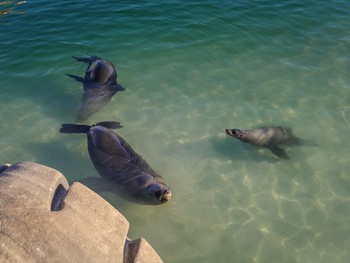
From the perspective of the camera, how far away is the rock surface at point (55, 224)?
380 cm

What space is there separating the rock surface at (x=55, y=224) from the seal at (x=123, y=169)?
1838 millimetres

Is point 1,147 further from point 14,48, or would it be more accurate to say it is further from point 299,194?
point 299,194

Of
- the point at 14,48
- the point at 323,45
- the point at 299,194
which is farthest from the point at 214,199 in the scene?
the point at 14,48

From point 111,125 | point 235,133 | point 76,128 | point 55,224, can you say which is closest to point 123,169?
point 111,125

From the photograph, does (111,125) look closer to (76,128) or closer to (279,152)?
(76,128)

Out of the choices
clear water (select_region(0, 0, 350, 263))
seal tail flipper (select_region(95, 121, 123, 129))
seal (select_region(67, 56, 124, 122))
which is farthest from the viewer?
seal (select_region(67, 56, 124, 122))

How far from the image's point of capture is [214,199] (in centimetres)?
746

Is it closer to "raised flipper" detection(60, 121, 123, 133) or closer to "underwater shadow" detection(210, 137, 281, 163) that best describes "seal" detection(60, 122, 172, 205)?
"raised flipper" detection(60, 121, 123, 133)

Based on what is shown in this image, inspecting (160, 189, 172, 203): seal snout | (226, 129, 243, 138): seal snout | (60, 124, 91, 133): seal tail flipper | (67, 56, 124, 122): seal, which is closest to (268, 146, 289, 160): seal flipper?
(226, 129, 243, 138): seal snout

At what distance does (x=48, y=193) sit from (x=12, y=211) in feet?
1.85

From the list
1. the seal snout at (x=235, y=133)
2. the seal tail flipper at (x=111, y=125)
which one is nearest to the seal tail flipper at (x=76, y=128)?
the seal tail flipper at (x=111, y=125)

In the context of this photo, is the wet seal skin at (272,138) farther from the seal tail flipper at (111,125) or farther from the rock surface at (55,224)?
the rock surface at (55,224)

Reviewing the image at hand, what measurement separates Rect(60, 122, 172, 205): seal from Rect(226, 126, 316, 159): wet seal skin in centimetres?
254

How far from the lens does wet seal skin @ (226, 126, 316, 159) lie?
330 inches
